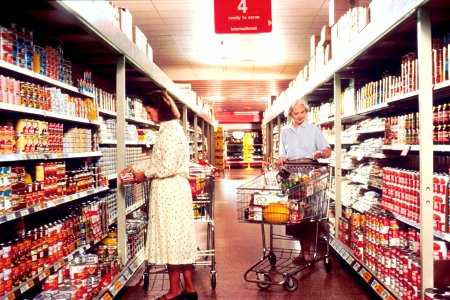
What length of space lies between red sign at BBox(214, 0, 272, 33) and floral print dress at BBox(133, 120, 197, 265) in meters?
3.46

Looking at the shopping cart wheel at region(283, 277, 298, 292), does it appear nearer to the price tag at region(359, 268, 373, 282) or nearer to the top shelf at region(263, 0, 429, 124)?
the price tag at region(359, 268, 373, 282)

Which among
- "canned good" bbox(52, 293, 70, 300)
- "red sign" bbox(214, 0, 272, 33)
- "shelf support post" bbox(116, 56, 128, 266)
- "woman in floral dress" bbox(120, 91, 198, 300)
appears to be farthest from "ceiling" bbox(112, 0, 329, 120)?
"canned good" bbox(52, 293, 70, 300)

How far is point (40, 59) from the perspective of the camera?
322 cm

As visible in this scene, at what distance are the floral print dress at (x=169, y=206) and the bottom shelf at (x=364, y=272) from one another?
144cm

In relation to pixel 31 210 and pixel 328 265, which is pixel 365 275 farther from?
pixel 31 210

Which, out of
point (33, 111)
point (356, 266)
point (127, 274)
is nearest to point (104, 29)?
point (33, 111)

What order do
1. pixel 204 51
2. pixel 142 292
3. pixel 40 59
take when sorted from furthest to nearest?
pixel 204 51, pixel 142 292, pixel 40 59

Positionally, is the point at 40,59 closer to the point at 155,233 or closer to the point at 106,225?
the point at 155,233

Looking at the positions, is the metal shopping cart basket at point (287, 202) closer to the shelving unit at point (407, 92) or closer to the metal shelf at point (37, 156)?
the shelving unit at point (407, 92)

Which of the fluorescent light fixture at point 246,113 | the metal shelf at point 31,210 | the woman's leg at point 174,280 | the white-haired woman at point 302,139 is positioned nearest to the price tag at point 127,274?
the woman's leg at point 174,280

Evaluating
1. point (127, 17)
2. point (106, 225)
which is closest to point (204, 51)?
point (127, 17)

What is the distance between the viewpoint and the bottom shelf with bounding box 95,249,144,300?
3465mm

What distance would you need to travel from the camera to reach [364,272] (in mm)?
3922

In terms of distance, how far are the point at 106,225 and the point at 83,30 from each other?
6.22 feet
